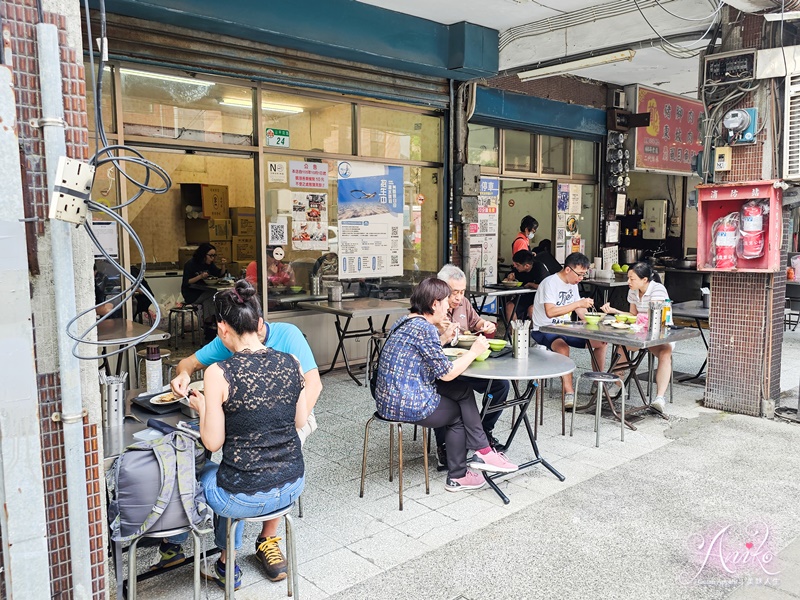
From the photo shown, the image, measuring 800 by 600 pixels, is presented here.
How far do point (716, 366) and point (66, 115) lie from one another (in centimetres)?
553

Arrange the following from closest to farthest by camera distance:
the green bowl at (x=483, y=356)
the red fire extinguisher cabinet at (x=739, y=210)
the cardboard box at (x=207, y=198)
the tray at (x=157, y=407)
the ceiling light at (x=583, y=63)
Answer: the tray at (x=157, y=407)
the green bowl at (x=483, y=356)
the red fire extinguisher cabinet at (x=739, y=210)
the ceiling light at (x=583, y=63)
the cardboard box at (x=207, y=198)

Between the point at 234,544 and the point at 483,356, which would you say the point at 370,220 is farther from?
the point at 234,544

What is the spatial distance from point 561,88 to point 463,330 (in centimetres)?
584

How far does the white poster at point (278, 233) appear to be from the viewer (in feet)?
21.6

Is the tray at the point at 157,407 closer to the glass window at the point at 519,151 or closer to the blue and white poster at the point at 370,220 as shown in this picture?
the blue and white poster at the point at 370,220

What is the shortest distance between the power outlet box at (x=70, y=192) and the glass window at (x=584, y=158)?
8941mm

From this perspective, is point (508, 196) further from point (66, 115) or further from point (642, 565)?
point (66, 115)

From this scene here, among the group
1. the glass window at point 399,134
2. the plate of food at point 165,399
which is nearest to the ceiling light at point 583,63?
the glass window at point 399,134

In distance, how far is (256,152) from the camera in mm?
6375

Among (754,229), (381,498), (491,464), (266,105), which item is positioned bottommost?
(381,498)

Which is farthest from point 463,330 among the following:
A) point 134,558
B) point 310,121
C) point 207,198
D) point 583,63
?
point 207,198

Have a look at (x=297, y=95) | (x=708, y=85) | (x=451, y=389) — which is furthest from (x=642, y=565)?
(x=297, y=95)

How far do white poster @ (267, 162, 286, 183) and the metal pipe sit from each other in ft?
14.6

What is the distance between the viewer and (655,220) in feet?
40.3
